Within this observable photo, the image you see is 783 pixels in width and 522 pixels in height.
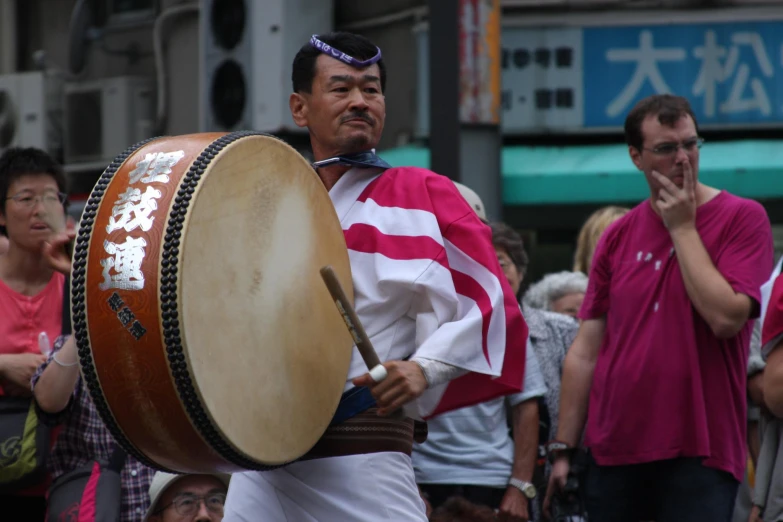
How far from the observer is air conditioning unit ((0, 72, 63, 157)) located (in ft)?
39.4

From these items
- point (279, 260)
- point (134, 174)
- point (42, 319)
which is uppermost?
point (134, 174)

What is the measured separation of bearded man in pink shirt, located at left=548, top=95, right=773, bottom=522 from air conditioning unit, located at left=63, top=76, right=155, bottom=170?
7851 mm

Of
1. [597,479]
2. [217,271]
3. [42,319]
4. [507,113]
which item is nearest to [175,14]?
[507,113]

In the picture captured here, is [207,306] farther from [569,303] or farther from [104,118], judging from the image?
[104,118]

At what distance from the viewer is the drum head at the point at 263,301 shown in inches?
118

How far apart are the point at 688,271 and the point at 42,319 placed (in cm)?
215

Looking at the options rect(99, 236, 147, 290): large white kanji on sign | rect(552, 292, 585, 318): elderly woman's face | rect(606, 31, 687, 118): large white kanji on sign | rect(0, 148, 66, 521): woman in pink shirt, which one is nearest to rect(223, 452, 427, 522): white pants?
rect(99, 236, 147, 290): large white kanji on sign

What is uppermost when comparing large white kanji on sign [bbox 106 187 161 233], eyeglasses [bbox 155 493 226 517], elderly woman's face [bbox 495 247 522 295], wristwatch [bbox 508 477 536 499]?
large white kanji on sign [bbox 106 187 161 233]

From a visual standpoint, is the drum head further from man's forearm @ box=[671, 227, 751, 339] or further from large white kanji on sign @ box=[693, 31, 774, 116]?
large white kanji on sign @ box=[693, 31, 774, 116]

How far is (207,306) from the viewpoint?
3.00m

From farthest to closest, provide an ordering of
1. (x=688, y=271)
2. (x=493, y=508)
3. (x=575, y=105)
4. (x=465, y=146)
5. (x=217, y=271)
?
(x=575, y=105) → (x=465, y=146) → (x=493, y=508) → (x=688, y=271) → (x=217, y=271)

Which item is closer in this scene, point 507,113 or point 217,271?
point 217,271

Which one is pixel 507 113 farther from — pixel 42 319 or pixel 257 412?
pixel 257 412

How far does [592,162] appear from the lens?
978cm
